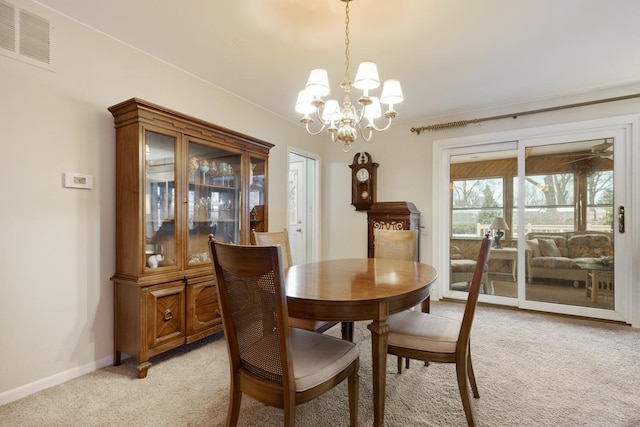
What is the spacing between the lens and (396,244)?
2916 mm

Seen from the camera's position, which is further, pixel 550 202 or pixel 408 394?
pixel 550 202

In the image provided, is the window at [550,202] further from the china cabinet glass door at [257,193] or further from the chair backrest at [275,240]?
the china cabinet glass door at [257,193]

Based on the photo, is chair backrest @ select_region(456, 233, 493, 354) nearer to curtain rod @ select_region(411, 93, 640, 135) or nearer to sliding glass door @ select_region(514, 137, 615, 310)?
sliding glass door @ select_region(514, 137, 615, 310)

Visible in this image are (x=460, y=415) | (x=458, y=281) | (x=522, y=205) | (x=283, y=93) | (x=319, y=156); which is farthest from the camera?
(x=319, y=156)

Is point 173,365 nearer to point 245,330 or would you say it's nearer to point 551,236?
point 245,330

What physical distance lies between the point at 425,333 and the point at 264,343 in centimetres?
91

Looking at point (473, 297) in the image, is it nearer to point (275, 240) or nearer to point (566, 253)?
point (275, 240)

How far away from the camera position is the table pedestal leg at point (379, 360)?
1.47 meters

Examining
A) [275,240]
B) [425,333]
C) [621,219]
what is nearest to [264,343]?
[425,333]

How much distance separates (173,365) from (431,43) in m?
3.12

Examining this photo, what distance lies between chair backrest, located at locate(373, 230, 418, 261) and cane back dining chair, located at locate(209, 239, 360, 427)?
5.09ft

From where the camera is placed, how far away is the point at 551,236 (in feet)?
11.7

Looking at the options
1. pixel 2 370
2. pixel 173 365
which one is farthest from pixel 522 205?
pixel 2 370

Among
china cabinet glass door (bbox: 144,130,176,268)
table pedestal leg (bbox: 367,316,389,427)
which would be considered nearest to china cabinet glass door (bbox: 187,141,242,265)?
china cabinet glass door (bbox: 144,130,176,268)
